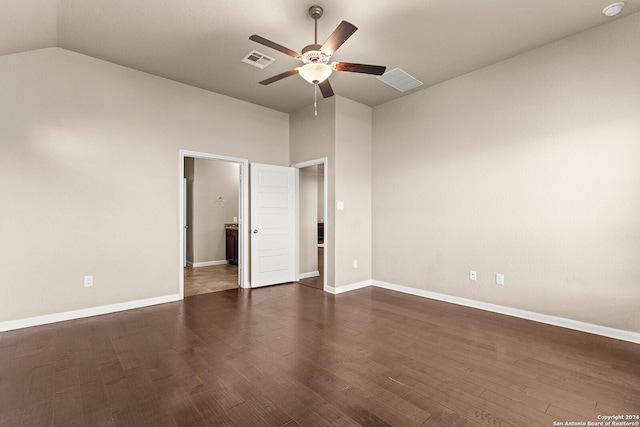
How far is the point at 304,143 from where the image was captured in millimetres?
5422

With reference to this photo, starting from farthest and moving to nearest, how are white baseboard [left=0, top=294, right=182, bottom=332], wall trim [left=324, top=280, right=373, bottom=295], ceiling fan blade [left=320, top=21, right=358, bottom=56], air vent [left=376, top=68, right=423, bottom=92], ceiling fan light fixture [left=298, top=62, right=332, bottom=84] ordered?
wall trim [left=324, top=280, right=373, bottom=295], air vent [left=376, top=68, right=423, bottom=92], white baseboard [left=0, top=294, right=182, bottom=332], ceiling fan light fixture [left=298, top=62, right=332, bottom=84], ceiling fan blade [left=320, top=21, right=358, bottom=56]

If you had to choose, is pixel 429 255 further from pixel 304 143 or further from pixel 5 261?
pixel 5 261

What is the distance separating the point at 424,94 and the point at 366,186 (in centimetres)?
171

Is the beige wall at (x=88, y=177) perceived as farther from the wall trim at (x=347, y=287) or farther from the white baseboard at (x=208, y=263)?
the white baseboard at (x=208, y=263)

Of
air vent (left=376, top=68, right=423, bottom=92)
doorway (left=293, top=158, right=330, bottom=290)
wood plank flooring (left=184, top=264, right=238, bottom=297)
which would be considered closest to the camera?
air vent (left=376, top=68, right=423, bottom=92)

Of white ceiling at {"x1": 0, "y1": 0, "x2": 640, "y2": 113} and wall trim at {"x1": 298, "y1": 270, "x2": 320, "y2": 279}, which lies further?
wall trim at {"x1": 298, "y1": 270, "x2": 320, "y2": 279}

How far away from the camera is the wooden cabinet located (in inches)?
285

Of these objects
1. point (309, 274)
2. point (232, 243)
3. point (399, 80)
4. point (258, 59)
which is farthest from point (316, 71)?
point (232, 243)

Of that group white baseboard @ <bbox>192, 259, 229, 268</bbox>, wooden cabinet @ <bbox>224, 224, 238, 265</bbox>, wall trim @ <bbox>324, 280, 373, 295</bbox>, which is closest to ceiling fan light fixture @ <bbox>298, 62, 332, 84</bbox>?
wall trim @ <bbox>324, 280, 373, 295</bbox>

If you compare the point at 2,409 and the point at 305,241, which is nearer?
the point at 2,409

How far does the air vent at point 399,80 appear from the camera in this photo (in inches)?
160

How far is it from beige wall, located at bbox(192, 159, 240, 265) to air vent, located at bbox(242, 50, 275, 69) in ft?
13.2

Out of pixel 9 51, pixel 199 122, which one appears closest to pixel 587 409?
pixel 199 122

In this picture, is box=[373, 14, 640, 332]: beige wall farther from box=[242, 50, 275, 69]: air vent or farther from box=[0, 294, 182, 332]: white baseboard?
box=[0, 294, 182, 332]: white baseboard
